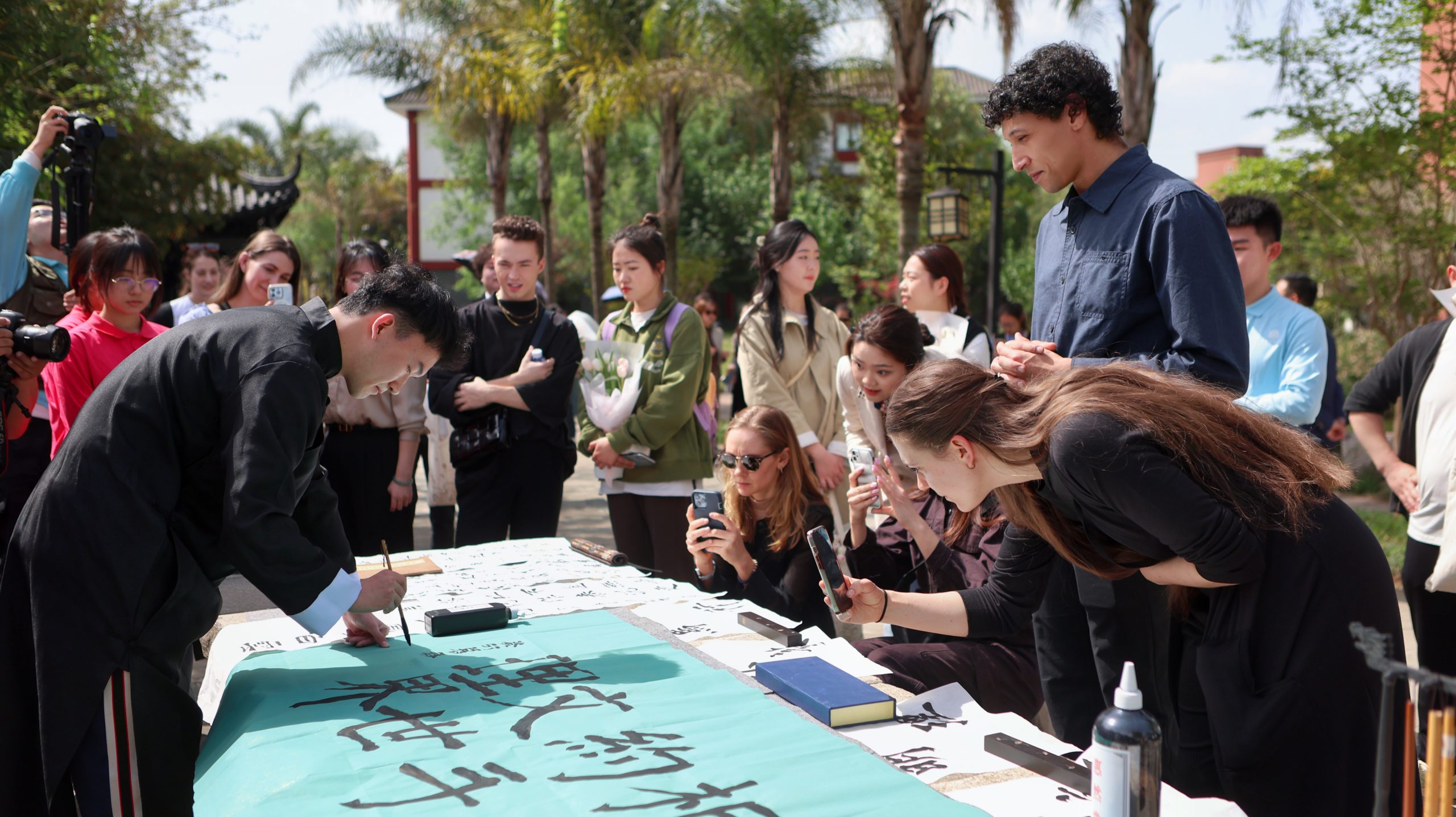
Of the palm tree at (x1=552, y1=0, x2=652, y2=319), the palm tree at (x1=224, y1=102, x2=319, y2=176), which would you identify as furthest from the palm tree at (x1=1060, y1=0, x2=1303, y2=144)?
the palm tree at (x1=224, y1=102, x2=319, y2=176)

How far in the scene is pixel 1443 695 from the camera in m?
1.15

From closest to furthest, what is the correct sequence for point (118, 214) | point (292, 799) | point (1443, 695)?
point (1443, 695)
point (292, 799)
point (118, 214)

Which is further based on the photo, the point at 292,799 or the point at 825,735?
the point at 825,735

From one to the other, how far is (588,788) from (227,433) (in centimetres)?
108

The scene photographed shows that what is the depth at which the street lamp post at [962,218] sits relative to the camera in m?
10.1

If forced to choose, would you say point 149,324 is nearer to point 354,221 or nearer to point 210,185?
point 210,185

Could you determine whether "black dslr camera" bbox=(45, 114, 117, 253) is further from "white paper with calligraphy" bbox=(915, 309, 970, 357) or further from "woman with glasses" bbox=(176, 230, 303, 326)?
"white paper with calligraphy" bbox=(915, 309, 970, 357)

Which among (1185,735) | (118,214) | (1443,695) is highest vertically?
(118,214)

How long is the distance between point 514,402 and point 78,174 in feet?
6.37

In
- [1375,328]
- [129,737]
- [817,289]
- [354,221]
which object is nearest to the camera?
[129,737]

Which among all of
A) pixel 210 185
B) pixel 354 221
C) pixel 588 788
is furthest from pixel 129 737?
pixel 354 221

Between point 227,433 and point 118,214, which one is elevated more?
point 118,214

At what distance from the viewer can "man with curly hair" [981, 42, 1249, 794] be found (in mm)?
2244

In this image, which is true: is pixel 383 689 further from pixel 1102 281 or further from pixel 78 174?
pixel 78 174
